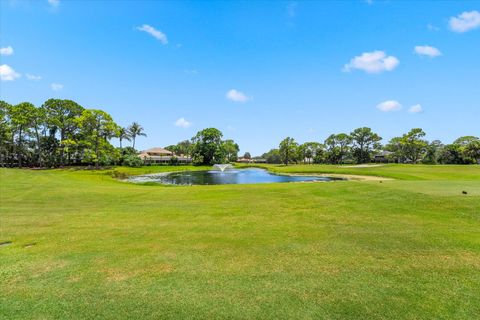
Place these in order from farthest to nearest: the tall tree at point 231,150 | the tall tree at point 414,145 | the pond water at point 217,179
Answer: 1. the tall tree at point 231,150
2. the tall tree at point 414,145
3. the pond water at point 217,179

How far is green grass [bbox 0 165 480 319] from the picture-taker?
15.1ft

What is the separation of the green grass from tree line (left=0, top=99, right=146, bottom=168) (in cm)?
5564

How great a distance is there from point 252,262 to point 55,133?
280 ft

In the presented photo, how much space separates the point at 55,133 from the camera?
72875mm

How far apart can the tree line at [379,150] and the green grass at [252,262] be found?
3621 inches

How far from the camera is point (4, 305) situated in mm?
4812

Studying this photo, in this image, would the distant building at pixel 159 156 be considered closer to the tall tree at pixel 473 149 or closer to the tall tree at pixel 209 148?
the tall tree at pixel 209 148

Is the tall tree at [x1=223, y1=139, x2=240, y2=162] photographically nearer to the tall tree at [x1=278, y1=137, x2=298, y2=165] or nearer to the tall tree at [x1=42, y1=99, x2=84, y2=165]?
the tall tree at [x1=278, y1=137, x2=298, y2=165]

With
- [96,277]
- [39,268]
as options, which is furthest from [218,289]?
[39,268]

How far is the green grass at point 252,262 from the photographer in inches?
181

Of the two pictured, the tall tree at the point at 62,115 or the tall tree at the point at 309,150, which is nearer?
the tall tree at the point at 62,115

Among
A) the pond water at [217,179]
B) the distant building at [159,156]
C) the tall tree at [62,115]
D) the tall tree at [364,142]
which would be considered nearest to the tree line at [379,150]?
the tall tree at [364,142]

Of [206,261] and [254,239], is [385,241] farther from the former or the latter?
[206,261]

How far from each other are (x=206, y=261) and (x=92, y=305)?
263 cm
